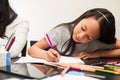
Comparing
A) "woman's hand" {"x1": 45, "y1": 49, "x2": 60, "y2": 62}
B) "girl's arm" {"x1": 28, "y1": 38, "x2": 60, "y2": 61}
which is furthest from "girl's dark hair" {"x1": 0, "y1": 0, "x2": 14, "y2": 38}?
"woman's hand" {"x1": 45, "y1": 49, "x2": 60, "y2": 62}

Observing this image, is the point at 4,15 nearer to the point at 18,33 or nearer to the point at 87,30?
the point at 18,33

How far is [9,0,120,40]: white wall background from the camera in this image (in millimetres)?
1523

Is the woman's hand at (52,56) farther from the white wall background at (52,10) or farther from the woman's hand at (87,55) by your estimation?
the white wall background at (52,10)

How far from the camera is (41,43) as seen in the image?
1035mm

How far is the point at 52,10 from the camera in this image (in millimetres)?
1637

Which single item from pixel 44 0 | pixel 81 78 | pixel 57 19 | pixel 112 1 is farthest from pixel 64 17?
pixel 81 78

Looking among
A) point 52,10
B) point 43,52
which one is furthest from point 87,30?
point 52,10

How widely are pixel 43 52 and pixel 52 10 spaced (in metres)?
0.79

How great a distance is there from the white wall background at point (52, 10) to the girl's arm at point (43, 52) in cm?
61

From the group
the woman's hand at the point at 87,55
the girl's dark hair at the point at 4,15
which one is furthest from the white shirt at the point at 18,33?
the woman's hand at the point at 87,55

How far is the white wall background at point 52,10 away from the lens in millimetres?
1523

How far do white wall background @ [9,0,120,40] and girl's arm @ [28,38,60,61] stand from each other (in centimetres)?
61

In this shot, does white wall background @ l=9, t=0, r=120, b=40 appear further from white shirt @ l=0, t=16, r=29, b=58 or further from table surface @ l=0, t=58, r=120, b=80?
table surface @ l=0, t=58, r=120, b=80

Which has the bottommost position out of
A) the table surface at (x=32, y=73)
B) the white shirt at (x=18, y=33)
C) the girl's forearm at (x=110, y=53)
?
the girl's forearm at (x=110, y=53)
